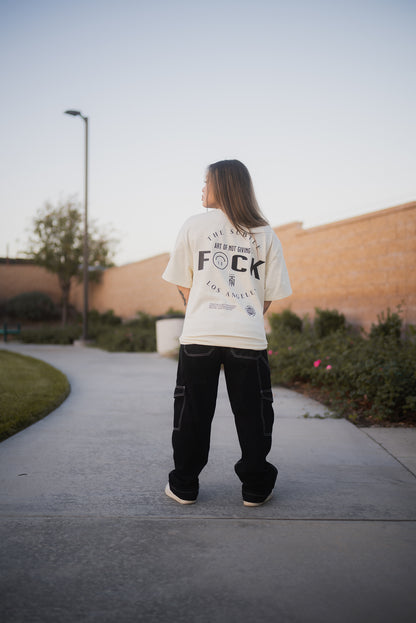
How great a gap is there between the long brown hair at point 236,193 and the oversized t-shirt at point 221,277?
0.14 feet

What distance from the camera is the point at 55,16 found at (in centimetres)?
898

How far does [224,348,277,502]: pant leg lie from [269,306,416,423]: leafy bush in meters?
2.39

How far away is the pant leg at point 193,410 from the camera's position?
265 cm

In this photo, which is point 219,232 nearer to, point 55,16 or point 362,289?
point 362,289

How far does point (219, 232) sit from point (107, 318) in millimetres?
19152

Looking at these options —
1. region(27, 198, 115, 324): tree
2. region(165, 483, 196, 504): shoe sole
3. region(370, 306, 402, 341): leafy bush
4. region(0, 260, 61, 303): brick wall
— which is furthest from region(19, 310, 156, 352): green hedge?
region(165, 483, 196, 504): shoe sole

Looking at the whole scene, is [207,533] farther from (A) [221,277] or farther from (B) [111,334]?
(B) [111,334]

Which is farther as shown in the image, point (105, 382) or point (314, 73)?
point (314, 73)

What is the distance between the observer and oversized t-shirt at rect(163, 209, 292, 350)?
2.62m

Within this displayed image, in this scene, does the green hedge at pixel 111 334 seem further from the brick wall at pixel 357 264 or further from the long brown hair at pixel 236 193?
the long brown hair at pixel 236 193

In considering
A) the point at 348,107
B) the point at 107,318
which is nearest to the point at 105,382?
the point at 348,107

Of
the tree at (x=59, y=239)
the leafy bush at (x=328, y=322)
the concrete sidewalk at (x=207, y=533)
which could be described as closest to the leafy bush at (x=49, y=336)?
the tree at (x=59, y=239)

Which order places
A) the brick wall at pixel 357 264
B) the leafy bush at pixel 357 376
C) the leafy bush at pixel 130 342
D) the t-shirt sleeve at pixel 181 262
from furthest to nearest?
the leafy bush at pixel 130 342 < the brick wall at pixel 357 264 < the leafy bush at pixel 357 376 < the t-shirt sleeve at pixel 181 262

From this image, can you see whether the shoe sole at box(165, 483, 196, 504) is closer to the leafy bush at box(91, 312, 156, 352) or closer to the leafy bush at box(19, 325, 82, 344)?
the leafy bush at box(91, 312, 156, 352)
